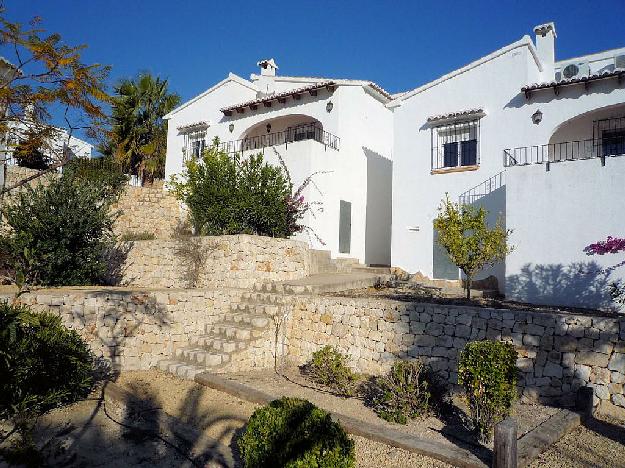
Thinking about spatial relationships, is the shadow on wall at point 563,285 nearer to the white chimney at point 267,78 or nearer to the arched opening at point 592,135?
the arched opening at point 592,135

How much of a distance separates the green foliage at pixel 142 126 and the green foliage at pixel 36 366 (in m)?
16.5

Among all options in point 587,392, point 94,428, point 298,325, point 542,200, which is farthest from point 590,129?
point 94,428

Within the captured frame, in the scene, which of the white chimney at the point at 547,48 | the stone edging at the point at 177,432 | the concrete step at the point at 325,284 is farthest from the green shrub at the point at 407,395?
the white chimney at the point at 547,48

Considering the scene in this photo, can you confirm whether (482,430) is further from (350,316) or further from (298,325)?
(298,325)

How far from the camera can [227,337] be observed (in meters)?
9.22

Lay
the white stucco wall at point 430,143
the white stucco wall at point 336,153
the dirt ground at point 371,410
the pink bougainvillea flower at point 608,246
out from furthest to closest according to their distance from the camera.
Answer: the white stucco wall at point 336,153, the white stucco wall at point 430,143, the pink bougainvillea flower at point 608,246, the dirt ground at point 371,410

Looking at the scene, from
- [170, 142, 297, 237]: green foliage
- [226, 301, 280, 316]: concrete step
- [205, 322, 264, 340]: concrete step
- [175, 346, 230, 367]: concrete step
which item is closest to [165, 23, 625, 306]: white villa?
[170, 142, 297, 237]: green foliage

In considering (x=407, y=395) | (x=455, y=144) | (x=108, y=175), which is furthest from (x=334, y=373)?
(x=108, y=175)

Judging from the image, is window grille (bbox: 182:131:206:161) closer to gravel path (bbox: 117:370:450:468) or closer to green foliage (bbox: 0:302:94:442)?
gravel path (bbox: 117:370:450:468)

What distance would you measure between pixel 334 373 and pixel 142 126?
18.8m

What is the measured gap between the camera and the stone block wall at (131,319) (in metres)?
8.11

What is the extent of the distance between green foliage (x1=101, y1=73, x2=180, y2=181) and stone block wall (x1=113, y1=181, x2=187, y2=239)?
3.07 meters

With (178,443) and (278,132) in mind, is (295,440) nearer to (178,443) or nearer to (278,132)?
(178,443)

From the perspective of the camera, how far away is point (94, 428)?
18.6 feet
